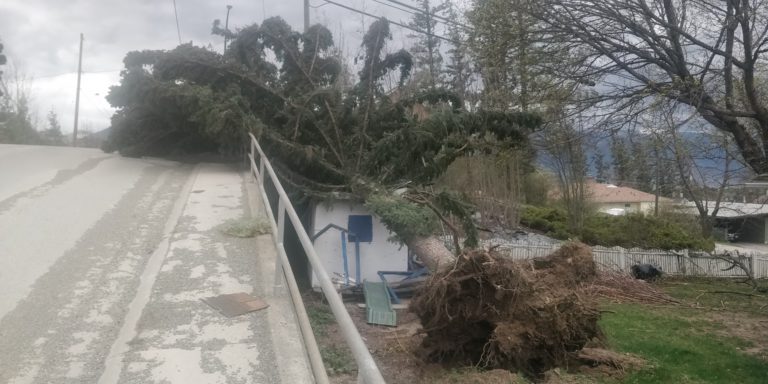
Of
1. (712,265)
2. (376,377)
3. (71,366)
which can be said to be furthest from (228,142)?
(712,265)

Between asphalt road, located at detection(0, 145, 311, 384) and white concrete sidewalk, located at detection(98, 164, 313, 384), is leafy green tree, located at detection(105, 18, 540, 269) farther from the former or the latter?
white concrete sidewalk, located at detection(98, 164, 313, 384)

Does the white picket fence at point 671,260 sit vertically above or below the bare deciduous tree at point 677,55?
below

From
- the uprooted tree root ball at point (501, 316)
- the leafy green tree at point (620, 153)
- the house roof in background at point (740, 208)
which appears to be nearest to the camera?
the uprooted tree root ball at point (501, 316)

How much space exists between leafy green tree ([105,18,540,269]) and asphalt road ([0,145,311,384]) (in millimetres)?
3585

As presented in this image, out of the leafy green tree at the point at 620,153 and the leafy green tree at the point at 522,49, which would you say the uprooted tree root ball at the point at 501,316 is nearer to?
the leafy green tree at the point at 522,49

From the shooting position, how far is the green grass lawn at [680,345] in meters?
9.56

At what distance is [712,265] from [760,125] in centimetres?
1480

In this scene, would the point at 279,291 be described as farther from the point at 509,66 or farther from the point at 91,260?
the point at 509,66

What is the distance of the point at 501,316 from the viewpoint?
8.56 m

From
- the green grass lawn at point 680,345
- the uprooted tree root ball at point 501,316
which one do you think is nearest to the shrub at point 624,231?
the green grass lawn at point 680,345

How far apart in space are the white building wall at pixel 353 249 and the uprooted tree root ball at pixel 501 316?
6.33 metres

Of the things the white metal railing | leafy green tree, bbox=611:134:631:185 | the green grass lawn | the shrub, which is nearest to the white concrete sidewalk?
the white metal railing

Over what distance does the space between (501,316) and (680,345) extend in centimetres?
500

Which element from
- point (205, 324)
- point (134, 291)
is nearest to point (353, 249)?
A: point (134, 291)
